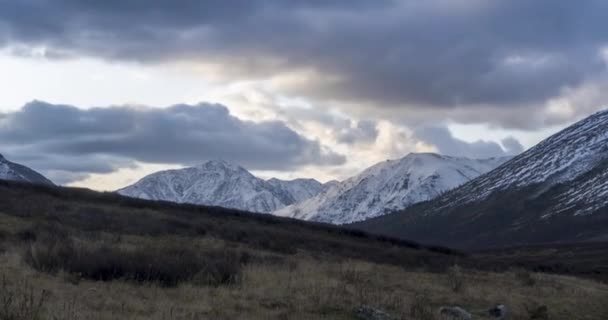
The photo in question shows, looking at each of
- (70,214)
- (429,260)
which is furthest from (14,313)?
(429,260)

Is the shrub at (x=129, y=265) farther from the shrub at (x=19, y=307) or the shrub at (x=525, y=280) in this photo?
the shrub at (x=525, y=280)

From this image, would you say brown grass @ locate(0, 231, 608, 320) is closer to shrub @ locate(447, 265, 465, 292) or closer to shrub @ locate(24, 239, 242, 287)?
shrub @ locate(447, 265, 465, 292)

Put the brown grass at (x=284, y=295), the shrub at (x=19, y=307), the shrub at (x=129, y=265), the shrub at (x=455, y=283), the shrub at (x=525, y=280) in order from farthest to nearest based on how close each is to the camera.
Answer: the shrub at (x=525, y=280), the shrub at (x=455, y=283), the shrub at (x=129, y=265), the brown grass at (x=284, y=295), the shrub at (x=19, y=307)

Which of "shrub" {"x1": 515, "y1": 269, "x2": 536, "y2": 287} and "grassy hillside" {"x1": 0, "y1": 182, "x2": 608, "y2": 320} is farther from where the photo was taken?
"shrub" {"x1": 515, "y1": 269, "x2": 536, "y2": 287}

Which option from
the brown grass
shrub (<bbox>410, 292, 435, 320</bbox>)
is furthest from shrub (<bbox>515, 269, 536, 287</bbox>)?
shrub (<bbox>410, 292, 435, 320</bbox>)

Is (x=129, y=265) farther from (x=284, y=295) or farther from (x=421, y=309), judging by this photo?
(x=421, y=309)

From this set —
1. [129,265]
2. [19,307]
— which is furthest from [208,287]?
[19,307]

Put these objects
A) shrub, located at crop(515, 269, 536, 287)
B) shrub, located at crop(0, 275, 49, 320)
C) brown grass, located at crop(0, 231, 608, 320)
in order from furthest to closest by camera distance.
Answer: shrub, located at crop(515, 269, 536, 287) → brown grass, located at crop(0, 231, 608, 320) → shrub, located at crop(0, 275, 49, 320)

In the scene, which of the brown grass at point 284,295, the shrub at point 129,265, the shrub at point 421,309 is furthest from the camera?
the shrub at point 129,265

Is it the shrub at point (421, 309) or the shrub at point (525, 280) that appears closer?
the shrub at point (421, 309)

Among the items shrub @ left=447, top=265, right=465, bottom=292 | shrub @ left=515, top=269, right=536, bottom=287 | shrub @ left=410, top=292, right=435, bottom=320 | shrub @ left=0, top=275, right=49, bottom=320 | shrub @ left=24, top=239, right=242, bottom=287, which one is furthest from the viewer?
shrub @ left=515, top=269, right=536, bottom=287

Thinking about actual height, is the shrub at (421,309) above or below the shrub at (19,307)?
above

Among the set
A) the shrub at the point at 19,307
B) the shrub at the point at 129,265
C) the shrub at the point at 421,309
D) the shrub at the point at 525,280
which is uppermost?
the shrub at the point at 525,280

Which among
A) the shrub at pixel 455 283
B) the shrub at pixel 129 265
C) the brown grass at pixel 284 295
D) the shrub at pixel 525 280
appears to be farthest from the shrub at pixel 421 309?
the shrub at pixel 525 280
